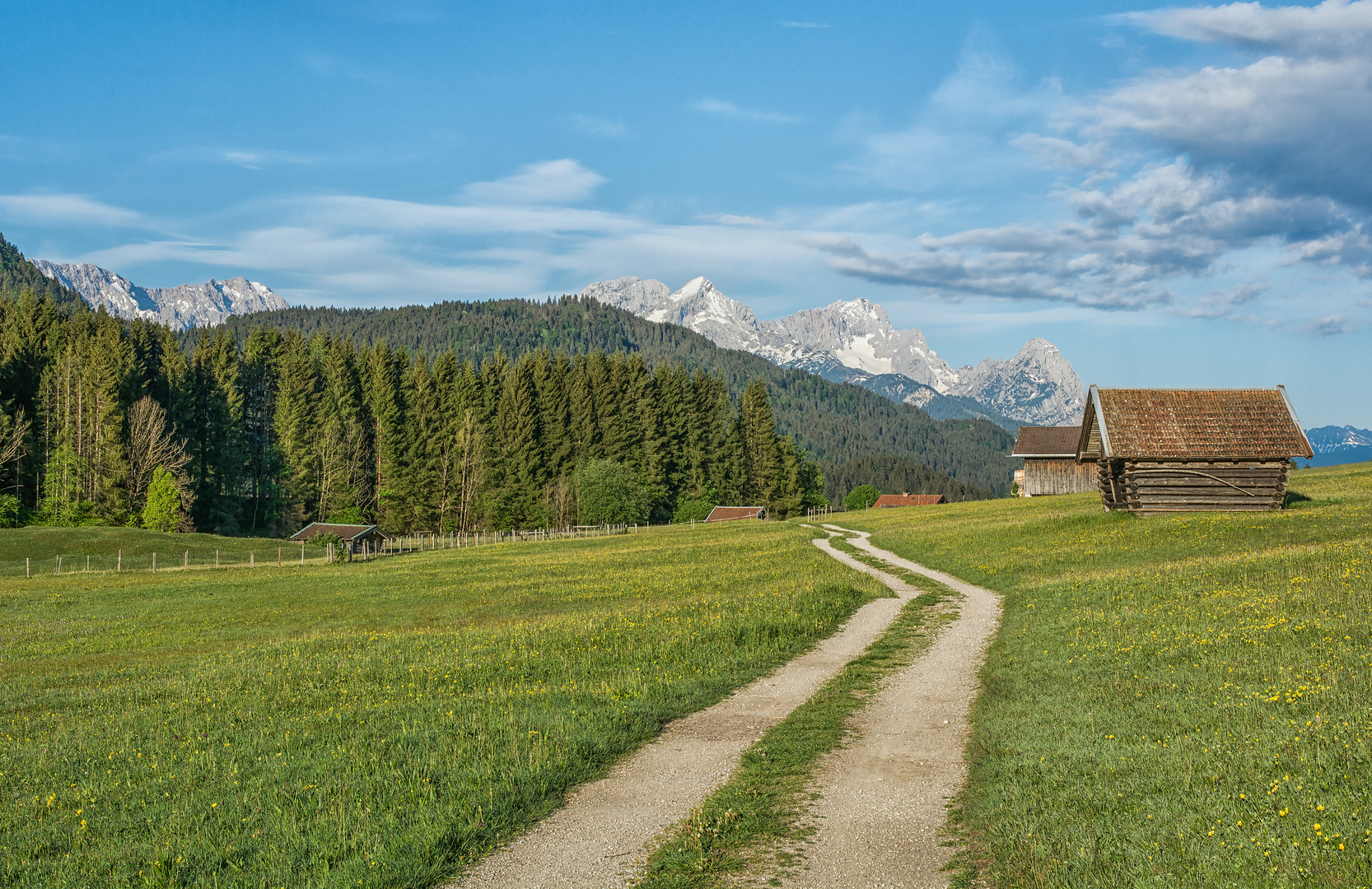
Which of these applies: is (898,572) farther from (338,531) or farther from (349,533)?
(338,531)

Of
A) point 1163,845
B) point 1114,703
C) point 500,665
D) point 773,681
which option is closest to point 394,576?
point 500,665

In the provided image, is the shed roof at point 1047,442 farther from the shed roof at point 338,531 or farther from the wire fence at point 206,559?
the shed roof at point 338,531

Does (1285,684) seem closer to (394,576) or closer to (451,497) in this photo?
(394,576)

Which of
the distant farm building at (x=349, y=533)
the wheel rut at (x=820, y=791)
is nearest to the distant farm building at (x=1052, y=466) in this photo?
the distant farm building at (x=349, y=533)

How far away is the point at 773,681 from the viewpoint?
17188mm

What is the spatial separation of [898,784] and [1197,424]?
44.0 m

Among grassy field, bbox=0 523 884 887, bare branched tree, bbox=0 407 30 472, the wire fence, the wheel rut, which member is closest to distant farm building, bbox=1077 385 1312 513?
grassy field, bbox=0 523 884 887

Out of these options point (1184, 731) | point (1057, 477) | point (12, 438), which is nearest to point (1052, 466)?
point (1057, 477)

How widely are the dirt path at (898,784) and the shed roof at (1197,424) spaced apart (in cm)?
3387

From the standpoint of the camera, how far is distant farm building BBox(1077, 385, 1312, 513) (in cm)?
4403

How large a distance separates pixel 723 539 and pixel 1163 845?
188 ft

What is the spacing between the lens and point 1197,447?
45219mm

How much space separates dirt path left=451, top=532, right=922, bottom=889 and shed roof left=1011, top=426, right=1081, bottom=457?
262 feet

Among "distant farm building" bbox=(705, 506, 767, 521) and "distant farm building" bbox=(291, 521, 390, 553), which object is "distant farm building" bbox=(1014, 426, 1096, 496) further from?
"distant farm building" bbox=(291, 521, 390, 553)
